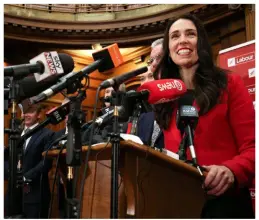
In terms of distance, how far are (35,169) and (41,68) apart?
203 cm

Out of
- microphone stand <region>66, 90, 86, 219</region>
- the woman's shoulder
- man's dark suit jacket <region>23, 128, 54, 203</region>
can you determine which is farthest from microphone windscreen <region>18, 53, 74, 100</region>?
man's dark suit jacket <region>23, 128, 54, 203</region>

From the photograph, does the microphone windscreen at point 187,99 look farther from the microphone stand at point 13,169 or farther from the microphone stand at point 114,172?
the microphone stand at point 13,169

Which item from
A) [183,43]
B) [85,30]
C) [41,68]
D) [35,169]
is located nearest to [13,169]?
[41,68]

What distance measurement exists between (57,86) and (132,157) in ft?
1.37

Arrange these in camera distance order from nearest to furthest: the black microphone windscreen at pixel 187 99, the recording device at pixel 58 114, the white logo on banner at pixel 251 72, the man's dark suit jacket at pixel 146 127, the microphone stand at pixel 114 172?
the microphone stand at pixel 114 172 < the recording device at pixel 58 114 < the black microphone windscreen at pixel 187 99 < the man's dark suit jacket at pixel 146 127 < the white logo on banner at pixel 251 72

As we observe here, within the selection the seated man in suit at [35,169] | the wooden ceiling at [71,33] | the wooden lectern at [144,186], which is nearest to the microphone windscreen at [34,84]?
the wooden lectern at [144,186]

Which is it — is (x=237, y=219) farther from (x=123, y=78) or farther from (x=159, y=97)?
(x=123, y=78)

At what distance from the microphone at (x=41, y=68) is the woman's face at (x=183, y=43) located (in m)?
0.70

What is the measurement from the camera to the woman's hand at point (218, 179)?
150 centimetres

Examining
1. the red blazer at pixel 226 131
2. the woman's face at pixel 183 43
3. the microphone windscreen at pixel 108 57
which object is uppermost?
the woman's face at pixel 183 43

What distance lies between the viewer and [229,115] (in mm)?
1835

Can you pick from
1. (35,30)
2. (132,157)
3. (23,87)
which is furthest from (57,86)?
(35,30)

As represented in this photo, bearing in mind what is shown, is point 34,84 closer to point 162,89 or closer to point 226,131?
point 162,89

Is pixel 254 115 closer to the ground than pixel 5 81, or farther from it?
closer to the ground
